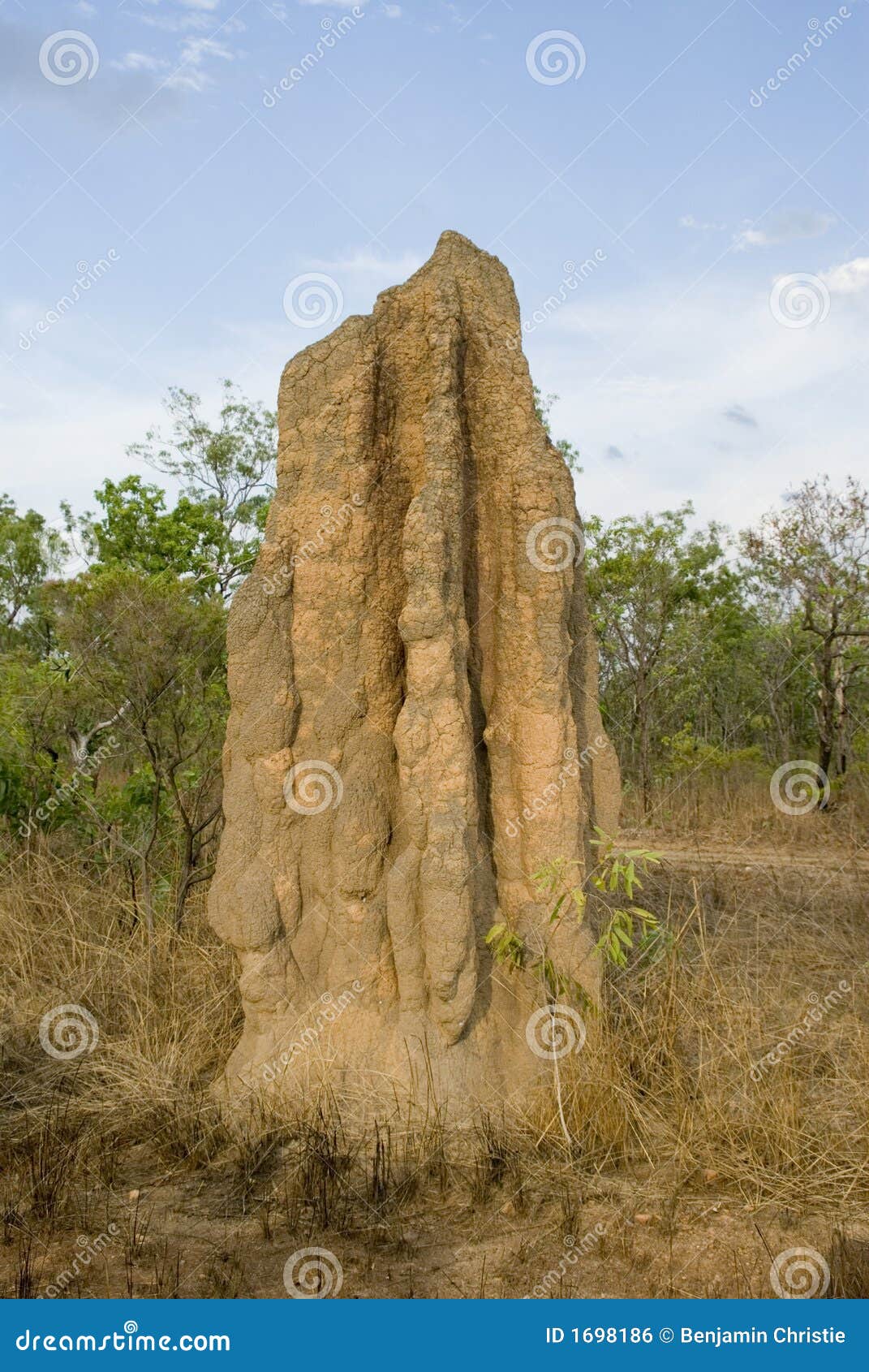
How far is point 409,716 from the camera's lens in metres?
3.86

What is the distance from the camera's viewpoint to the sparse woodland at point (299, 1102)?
10.2ft

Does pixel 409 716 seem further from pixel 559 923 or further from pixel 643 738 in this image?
pixel 643 738

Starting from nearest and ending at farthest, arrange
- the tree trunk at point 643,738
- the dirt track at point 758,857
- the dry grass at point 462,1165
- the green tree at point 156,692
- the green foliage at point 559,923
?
the dry grass at point 462,1165 → the green foliage at point 559,923 → the green tree at point 156,692 → the dirt track at point 758,857 → the tree trunk at point 643,738

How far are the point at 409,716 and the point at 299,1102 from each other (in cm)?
146

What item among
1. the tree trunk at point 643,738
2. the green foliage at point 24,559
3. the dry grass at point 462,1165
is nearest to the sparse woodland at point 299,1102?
the dry grass at point 462,1165

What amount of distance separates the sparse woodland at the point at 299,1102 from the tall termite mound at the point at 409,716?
34 cm

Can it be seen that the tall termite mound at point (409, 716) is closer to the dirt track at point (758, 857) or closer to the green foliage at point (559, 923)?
the green foliage at point (559, 923)

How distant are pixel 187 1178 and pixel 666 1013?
1.87 meters

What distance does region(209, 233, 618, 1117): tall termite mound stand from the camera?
3.86 metres

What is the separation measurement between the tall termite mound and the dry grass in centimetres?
29

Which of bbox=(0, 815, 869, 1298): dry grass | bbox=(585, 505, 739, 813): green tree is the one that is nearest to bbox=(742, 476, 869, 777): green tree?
bbox=(585, 505, 739, 813): green tree

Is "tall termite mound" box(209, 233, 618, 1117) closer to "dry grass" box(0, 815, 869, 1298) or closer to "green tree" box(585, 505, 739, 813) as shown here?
"dry grass" box(0, 815, 869, 1298)

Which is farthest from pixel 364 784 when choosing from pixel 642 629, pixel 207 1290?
pixel 642 629

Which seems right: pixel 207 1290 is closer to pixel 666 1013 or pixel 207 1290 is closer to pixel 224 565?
pixel 666 1013
